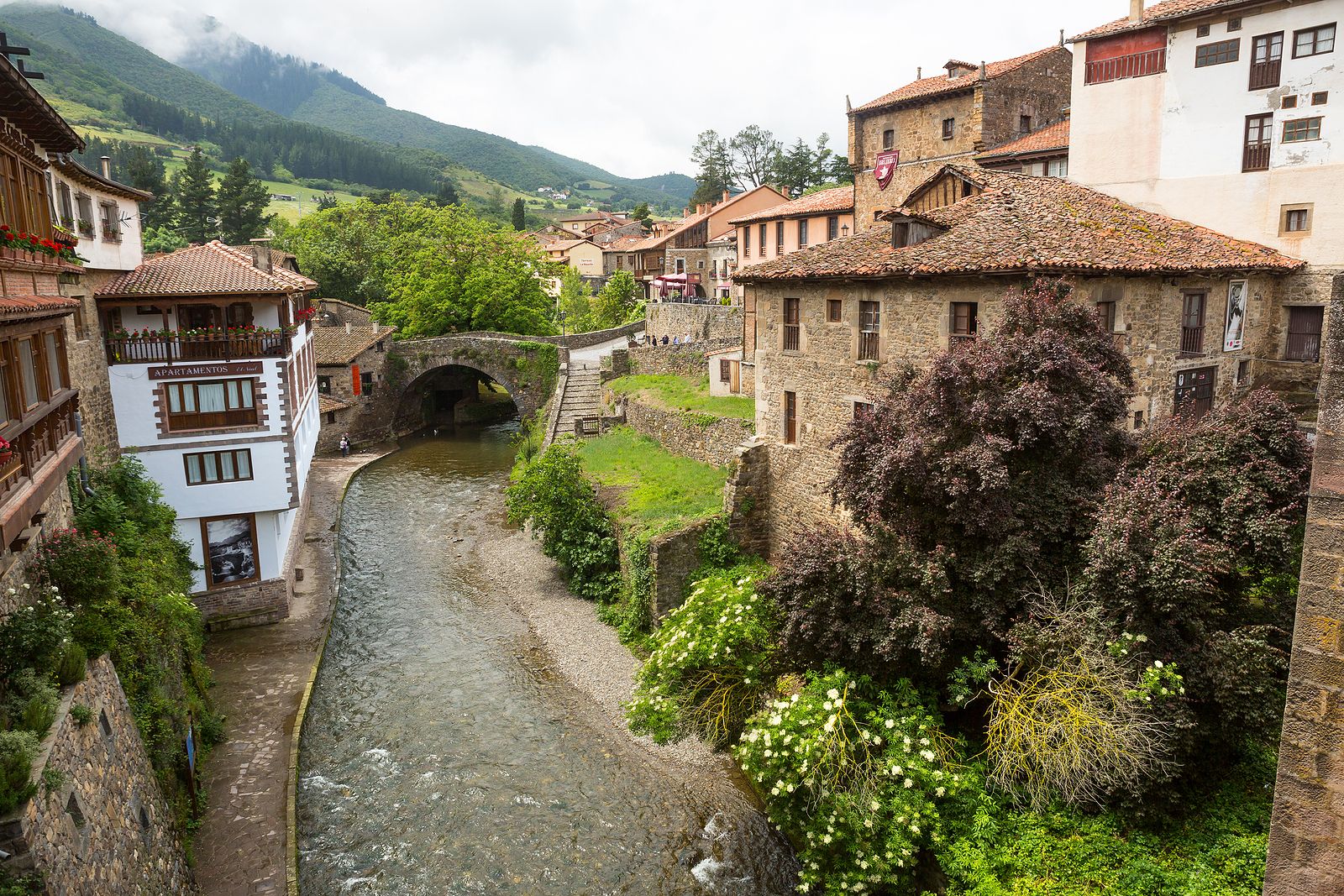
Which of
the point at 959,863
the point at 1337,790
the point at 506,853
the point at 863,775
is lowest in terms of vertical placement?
the point at 506,853

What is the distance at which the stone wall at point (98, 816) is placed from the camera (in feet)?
29.0

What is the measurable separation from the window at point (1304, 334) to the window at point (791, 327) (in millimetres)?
12344

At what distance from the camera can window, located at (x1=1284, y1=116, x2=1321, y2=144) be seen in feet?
68.4

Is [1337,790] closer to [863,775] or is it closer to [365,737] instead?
[863,775]

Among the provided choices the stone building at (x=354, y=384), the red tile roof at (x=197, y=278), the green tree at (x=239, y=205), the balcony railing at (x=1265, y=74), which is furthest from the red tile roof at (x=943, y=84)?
the green tree at (x=239, y=205)

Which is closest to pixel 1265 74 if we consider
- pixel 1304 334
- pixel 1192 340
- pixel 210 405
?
pixel 1304 334

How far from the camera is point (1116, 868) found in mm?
11555

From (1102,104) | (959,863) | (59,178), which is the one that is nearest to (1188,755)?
(959,863)

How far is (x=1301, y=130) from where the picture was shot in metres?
21.1

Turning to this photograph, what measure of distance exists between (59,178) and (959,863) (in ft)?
76.2

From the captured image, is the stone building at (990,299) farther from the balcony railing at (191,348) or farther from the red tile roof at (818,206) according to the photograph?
the red tile roof at (818,206)

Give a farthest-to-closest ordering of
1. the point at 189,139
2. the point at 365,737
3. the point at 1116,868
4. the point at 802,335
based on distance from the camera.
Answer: the point at 189,139 < the point at 802,335 < the point at 365,737 < the point at 1116,868

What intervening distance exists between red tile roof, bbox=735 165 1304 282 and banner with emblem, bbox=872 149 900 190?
15372mm

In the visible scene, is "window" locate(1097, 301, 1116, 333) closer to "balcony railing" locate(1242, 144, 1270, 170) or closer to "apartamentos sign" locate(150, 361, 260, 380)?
"balcony railing" locate(1242, 144, 1270, 170)
